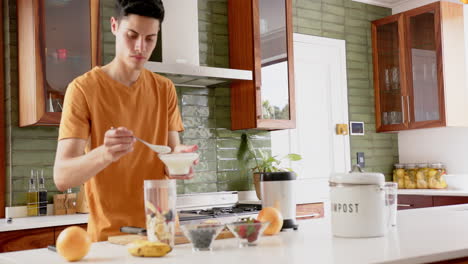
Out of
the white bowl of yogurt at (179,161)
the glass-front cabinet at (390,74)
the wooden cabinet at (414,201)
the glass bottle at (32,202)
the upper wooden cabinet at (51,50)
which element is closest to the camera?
the white bowl of yogurt at (179,161)

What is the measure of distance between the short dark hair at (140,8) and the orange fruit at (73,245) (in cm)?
89

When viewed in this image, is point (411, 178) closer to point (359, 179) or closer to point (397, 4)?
point (397, 4)

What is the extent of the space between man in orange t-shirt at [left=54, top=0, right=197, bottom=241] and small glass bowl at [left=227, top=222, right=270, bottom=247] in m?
0.40

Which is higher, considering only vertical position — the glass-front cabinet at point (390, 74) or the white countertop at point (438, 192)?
the glass-front cabinet at point (390, 74)

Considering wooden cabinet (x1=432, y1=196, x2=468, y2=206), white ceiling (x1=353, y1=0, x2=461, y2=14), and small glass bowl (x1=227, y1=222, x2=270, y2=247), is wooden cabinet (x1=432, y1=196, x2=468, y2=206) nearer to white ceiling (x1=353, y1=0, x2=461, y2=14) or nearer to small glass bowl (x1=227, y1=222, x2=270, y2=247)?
white ceiling (x1=353, y1=0, x2=461, y2=14)

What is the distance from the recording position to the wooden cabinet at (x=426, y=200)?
447 cm

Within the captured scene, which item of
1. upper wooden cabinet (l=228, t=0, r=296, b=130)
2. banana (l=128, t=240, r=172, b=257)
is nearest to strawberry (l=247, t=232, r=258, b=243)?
banana (l=128, t=240, r=172, b=257)

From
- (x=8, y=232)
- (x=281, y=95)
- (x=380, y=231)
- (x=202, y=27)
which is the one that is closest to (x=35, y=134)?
(x=8, y=232)

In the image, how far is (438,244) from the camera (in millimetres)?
1540

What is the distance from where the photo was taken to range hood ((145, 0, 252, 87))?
12.4 ft

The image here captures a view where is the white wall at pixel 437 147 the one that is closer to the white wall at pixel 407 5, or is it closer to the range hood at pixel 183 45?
the white wall at pixel 407 5

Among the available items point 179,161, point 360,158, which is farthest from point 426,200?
point 179,161

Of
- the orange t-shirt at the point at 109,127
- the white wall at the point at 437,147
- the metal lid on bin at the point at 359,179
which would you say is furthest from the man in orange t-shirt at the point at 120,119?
the white wall at the point at 437,147

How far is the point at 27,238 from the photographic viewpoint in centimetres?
306
